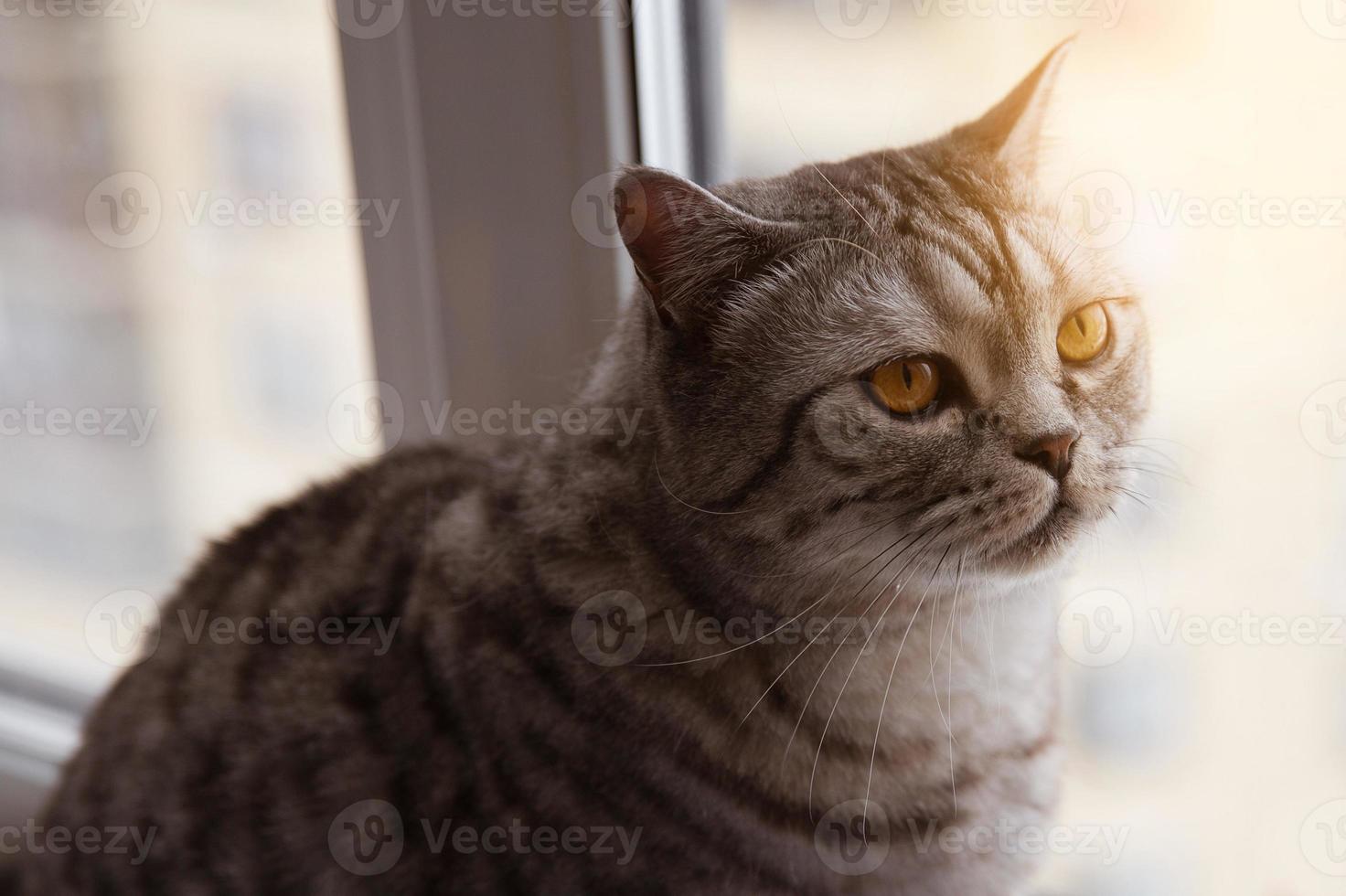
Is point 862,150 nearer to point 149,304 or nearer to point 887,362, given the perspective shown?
point 887,362

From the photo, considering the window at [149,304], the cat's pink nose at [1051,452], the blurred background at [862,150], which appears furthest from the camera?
the window at [149,304]

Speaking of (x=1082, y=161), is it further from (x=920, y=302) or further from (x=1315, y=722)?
(x=1315, y=722)

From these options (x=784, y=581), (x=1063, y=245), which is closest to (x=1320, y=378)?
(x=1063, y=245)

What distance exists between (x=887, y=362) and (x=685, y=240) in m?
0.17

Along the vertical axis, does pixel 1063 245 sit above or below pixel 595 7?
below

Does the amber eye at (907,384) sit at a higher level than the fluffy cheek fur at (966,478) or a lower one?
higher

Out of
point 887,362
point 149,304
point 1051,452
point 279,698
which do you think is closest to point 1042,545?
point 1051,452

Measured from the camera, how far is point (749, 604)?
32.1 inches

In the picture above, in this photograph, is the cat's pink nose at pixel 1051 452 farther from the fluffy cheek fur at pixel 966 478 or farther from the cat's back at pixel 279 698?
the cat's back at pixel 279 698

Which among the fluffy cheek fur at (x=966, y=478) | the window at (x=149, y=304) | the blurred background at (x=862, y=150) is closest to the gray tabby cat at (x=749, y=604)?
the fluffy cheek fur at (x=966, y=478)

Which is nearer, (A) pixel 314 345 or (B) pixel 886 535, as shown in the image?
(B) pixel 886 535

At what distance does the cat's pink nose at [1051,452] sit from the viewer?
2.38ft

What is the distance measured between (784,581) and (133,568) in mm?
1240

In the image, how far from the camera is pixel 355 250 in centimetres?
121
